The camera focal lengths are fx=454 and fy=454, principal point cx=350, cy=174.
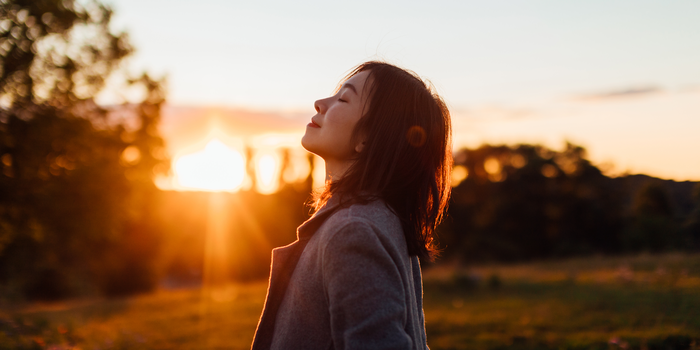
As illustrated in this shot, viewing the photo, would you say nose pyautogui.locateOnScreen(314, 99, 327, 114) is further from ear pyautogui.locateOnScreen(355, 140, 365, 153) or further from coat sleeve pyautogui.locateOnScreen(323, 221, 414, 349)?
coat sleeve pyautogui.locateOnScreen(323, 221, 414, 349)

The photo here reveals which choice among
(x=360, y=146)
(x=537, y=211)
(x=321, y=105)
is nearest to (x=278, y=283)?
(x=360, y=146)

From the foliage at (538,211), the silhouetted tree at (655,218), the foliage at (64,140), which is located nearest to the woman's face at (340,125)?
the silhouetted tree at (655,218)

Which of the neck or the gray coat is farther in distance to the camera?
the neck

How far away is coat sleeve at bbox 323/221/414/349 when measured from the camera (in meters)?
1.22

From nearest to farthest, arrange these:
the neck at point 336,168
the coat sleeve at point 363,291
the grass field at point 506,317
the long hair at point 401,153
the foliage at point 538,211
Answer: the coat sleeve at point 363,291
the long hair at point 401,153
the neck at point 336,168
the grass field at point 506,317
the foliage at point 538,211

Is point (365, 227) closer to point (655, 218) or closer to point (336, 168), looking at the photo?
point (336, 168)

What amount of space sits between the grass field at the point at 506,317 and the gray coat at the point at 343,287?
4605 millimetres

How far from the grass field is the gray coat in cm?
461

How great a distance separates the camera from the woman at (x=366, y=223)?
1.26m

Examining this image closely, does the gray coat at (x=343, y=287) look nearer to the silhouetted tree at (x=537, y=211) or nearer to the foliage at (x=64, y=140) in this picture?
the foliage at (x=64, y=140)

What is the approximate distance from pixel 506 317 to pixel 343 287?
8.18 metres

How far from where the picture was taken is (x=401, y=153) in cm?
160

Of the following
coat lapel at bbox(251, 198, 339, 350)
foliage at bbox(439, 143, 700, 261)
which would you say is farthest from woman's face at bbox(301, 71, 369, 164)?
foliage at bbox(439, 143, 700, 261)

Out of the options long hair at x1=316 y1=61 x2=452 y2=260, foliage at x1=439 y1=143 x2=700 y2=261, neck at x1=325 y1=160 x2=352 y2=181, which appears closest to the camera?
long hair at x1=316 y1=61 x2=452 y2=260
